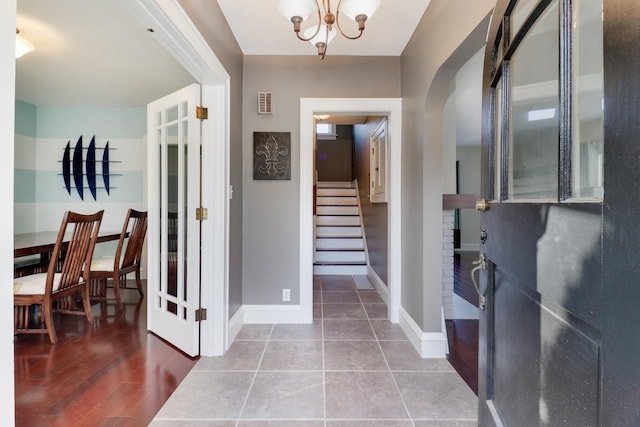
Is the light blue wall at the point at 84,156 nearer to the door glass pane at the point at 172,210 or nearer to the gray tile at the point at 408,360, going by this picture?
the door glass pane at the point at 172,210

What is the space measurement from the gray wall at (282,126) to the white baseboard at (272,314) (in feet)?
0.18

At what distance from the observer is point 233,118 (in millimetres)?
2330

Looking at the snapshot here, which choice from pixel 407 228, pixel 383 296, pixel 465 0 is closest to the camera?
pixel 465 0

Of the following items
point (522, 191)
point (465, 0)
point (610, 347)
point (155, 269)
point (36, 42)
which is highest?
point (36, 42)

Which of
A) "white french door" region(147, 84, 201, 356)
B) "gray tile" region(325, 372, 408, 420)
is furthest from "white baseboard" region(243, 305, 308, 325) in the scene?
"gray tile" region(325, 372, 408, 420)

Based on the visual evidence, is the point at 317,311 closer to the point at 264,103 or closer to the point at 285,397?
the point at 285,397

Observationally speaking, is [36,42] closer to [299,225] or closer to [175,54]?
[175,54]

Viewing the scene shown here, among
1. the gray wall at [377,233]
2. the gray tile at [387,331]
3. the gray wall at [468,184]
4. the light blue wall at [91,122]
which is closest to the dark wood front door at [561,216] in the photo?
the gray tile at [387,331]

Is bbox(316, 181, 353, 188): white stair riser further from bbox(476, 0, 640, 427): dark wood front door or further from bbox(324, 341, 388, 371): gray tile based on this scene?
bbox(476, 0, 640, 427): dark wood front door

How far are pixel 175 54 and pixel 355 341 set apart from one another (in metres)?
2.33

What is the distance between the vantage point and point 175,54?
1.67 meters

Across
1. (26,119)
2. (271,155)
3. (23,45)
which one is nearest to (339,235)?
(271,155)

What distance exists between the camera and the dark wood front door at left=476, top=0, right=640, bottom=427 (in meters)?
0.44

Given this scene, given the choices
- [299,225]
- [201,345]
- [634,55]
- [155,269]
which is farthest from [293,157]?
[634,55]
